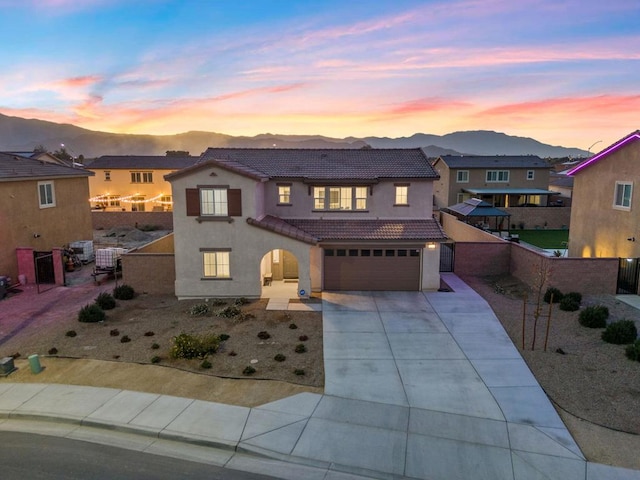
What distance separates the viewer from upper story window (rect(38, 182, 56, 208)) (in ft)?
91.7

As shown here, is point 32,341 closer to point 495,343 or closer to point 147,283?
point 147,283

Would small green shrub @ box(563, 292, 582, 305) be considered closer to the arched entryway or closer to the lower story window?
the arched entryway

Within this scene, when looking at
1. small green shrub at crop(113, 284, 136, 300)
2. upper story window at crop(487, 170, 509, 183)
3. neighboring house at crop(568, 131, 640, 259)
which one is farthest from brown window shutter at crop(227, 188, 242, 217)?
upper story window at crop(487, 170, 509, 183)

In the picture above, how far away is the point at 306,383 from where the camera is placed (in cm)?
1353

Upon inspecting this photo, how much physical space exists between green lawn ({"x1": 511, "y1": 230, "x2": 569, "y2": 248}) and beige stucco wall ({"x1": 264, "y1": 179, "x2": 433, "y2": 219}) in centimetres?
1676

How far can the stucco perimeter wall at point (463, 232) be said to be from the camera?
1146 inches

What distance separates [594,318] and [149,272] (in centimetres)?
2073

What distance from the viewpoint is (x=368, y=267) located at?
77.8ft

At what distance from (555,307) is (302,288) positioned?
39.2 feet

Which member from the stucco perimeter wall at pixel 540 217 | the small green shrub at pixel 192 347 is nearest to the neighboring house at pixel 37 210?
the small green shrub at pixel 192 347

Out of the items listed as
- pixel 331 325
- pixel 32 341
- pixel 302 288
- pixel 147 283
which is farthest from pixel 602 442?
pixel 147 283

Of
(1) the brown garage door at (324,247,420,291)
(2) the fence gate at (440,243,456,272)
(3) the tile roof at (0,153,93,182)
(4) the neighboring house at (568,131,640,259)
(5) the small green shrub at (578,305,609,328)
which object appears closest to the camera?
(5) the small green shrub at (578,305,609,328)

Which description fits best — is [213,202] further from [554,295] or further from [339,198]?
[554,295]

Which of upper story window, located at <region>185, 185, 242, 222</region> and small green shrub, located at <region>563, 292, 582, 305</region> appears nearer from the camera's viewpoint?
small green shrub, located at <region>563, 292, 582, 305</region>
